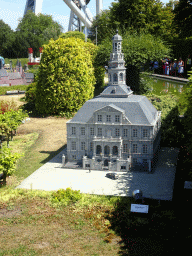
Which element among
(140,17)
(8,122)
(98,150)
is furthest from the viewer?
(140,17)

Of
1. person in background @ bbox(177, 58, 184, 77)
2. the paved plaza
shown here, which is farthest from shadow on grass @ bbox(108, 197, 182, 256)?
person in background @ bbox(177, 58, 184, 77)

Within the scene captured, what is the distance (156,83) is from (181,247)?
4454 cm

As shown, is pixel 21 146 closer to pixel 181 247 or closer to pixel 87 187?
pixel 87 187

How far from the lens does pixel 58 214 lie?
63.1ft

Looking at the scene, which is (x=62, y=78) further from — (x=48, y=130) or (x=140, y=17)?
(x=140, y=17)

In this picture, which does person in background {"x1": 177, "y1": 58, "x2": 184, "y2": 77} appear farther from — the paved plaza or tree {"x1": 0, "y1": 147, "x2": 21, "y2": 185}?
tree {"x1": 0, "y1": 147, "x2": 21, "y2": 185}

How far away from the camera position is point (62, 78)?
1663 inches

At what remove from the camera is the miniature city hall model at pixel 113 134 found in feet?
83.6

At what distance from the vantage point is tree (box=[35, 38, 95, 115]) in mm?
42281

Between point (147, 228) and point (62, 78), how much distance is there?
93.1ft

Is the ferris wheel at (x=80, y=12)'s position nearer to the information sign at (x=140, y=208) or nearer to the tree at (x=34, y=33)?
the tree at (x=34, y=33)

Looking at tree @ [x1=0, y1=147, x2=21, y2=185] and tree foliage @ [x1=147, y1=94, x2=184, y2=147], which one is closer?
tree @ [x1=0, y1=147, x2=21, y2=185]

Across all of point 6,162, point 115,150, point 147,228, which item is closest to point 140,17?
point 115,150

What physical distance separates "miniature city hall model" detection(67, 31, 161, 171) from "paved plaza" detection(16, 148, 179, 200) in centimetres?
119
